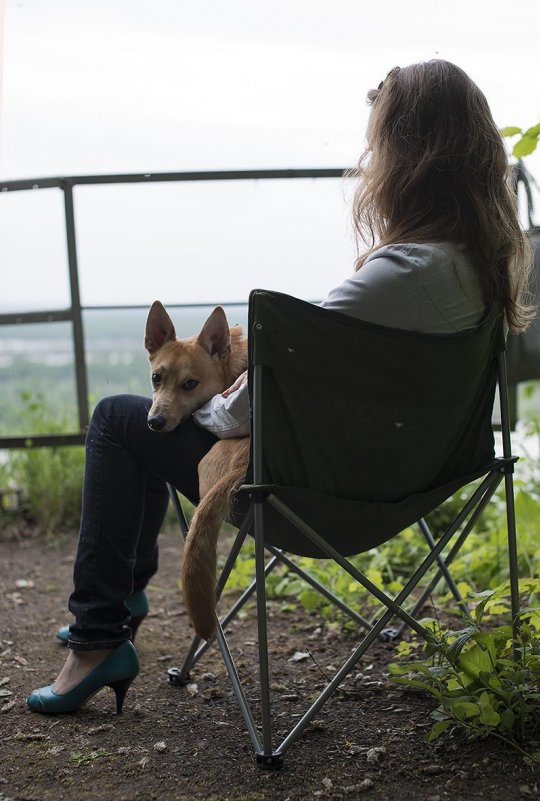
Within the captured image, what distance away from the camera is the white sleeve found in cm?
175

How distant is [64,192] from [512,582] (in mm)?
2704

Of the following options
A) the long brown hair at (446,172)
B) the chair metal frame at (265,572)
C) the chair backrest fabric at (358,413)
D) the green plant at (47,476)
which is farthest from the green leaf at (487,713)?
the green plant at (47,476)

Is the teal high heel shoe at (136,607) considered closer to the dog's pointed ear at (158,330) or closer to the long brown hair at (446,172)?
the dog's pointed ear at (158,330)

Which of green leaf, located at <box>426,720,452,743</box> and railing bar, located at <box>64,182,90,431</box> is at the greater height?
railing bar, located at <box>64,182,90,431</box>

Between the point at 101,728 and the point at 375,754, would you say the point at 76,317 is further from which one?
the point at 375,754

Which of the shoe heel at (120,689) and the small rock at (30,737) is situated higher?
the shoe heel at (120,689)

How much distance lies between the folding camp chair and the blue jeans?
0.83 ft

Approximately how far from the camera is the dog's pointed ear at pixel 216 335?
203cm

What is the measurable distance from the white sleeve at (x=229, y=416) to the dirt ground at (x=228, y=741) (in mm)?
678

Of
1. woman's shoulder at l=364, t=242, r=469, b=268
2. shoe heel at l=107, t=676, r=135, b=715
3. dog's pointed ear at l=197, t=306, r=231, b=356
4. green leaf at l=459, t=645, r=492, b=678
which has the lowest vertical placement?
shoe heel at l=107, t=676, r=135, b=715

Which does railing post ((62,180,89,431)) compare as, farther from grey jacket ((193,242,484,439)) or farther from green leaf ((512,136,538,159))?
green leaf ((512,136,538,159))

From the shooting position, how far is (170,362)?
2033 mm

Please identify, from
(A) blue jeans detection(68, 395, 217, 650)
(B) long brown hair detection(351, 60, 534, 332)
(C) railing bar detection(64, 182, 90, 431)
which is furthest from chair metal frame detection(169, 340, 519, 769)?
(C) railing bar detection(64, 182, 90, 431)

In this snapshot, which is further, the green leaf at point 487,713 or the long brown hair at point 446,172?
the long brown hair at point 446,172
